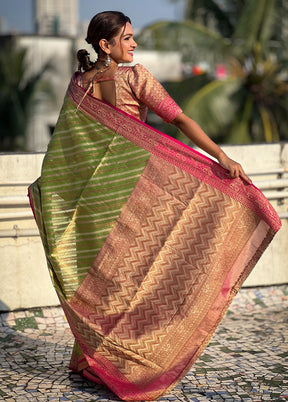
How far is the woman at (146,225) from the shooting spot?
3.35 meters

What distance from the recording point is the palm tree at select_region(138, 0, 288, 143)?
49.3 feet

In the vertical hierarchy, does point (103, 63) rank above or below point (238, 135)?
above

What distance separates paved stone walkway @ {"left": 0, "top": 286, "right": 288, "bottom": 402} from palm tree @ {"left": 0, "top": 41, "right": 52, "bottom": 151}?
16.9 metres

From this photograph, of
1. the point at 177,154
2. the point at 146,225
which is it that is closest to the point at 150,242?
the point at 146,225

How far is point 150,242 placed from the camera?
3.36 metres

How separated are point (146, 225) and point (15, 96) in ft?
61.4

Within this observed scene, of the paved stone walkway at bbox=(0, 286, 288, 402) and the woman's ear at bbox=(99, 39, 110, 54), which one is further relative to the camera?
the paved stone walkway at bbox=(0, 286, 288, 402)

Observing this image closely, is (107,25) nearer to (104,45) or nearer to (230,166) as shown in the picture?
(104,45)

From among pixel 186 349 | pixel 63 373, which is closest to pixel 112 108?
pixel 186 349

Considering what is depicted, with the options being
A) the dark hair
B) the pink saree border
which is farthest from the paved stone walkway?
the dark hair

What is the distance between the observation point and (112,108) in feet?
11.0

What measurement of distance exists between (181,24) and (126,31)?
486 inches

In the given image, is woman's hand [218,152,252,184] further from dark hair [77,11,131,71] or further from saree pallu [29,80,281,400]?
dark hair [77,11,131,71]

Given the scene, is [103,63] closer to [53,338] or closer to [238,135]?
[53,338]
